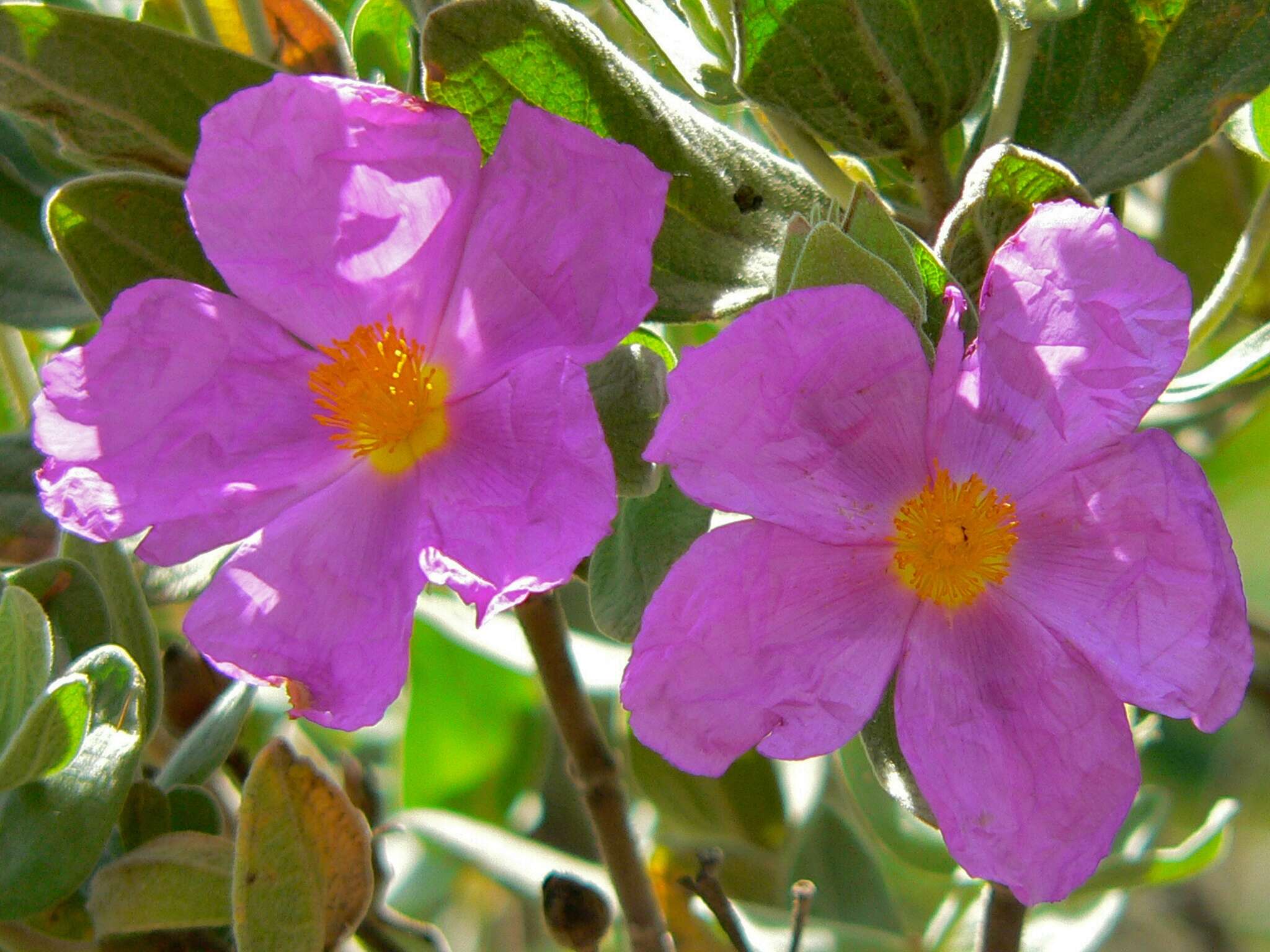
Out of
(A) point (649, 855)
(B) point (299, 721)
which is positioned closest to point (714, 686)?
(A) point (649, 855)

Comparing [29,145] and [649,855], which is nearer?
[29,145]

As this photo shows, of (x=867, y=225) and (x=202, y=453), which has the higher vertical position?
(x=867, y=225)

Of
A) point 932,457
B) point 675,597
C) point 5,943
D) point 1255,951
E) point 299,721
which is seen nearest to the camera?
point 675,597

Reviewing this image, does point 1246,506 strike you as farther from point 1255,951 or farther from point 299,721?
point 1255,951

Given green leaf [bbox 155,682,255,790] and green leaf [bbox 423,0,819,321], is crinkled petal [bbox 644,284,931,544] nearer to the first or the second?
green leaf [bbox 423,0,819,321]

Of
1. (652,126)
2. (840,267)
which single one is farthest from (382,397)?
(840,267)

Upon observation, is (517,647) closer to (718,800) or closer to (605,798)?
(718,800)

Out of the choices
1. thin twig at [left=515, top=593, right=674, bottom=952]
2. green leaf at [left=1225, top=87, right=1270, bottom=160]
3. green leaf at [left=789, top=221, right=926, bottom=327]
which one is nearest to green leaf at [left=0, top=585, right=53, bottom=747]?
thin twig at [left=515, top=593, right=674, bottom=952]
